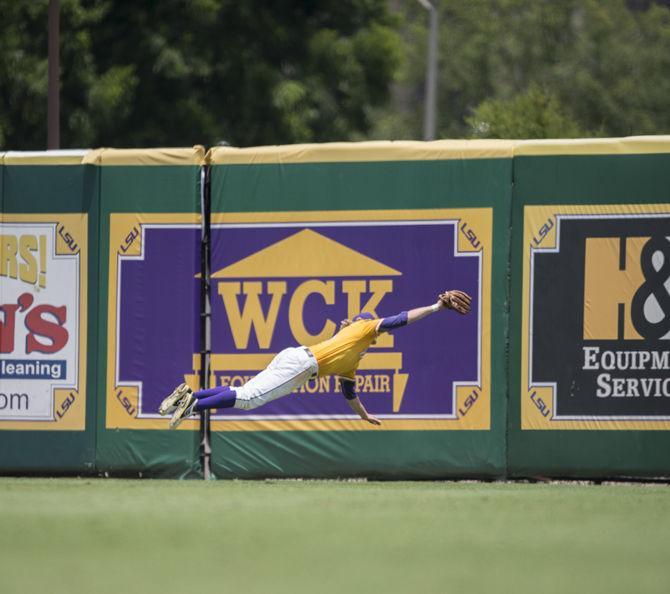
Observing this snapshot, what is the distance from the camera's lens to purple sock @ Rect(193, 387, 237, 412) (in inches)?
444

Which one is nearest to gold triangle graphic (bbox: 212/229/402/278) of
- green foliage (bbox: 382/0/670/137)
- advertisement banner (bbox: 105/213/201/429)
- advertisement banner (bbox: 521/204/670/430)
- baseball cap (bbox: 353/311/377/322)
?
advertisement banner (bbox: 105/213/201/429)

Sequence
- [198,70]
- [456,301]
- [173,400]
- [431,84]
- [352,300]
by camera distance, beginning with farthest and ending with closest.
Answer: [198,70], [431,84], [352,300], [456,301], [173,400]

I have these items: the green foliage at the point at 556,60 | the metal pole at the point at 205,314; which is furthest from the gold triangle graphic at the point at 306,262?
the green foliage at the point at 556,60

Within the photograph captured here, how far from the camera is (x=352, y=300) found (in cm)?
1219

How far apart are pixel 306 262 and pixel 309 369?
125 cm

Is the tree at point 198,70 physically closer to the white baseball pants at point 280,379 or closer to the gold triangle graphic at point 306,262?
the gold triangle graphic at point 306,262

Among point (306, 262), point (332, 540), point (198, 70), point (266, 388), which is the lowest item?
point (332, 540)

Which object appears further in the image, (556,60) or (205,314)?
(556,60)

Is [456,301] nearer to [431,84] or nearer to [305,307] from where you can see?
[305,307]

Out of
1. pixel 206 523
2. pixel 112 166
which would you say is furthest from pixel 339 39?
pixel 206 523

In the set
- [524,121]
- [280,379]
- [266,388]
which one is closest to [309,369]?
[280,379]

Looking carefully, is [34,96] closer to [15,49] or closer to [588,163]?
[15,49]

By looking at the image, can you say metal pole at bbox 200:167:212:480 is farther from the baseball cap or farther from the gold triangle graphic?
the baseball cap

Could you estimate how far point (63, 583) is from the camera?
693cm
